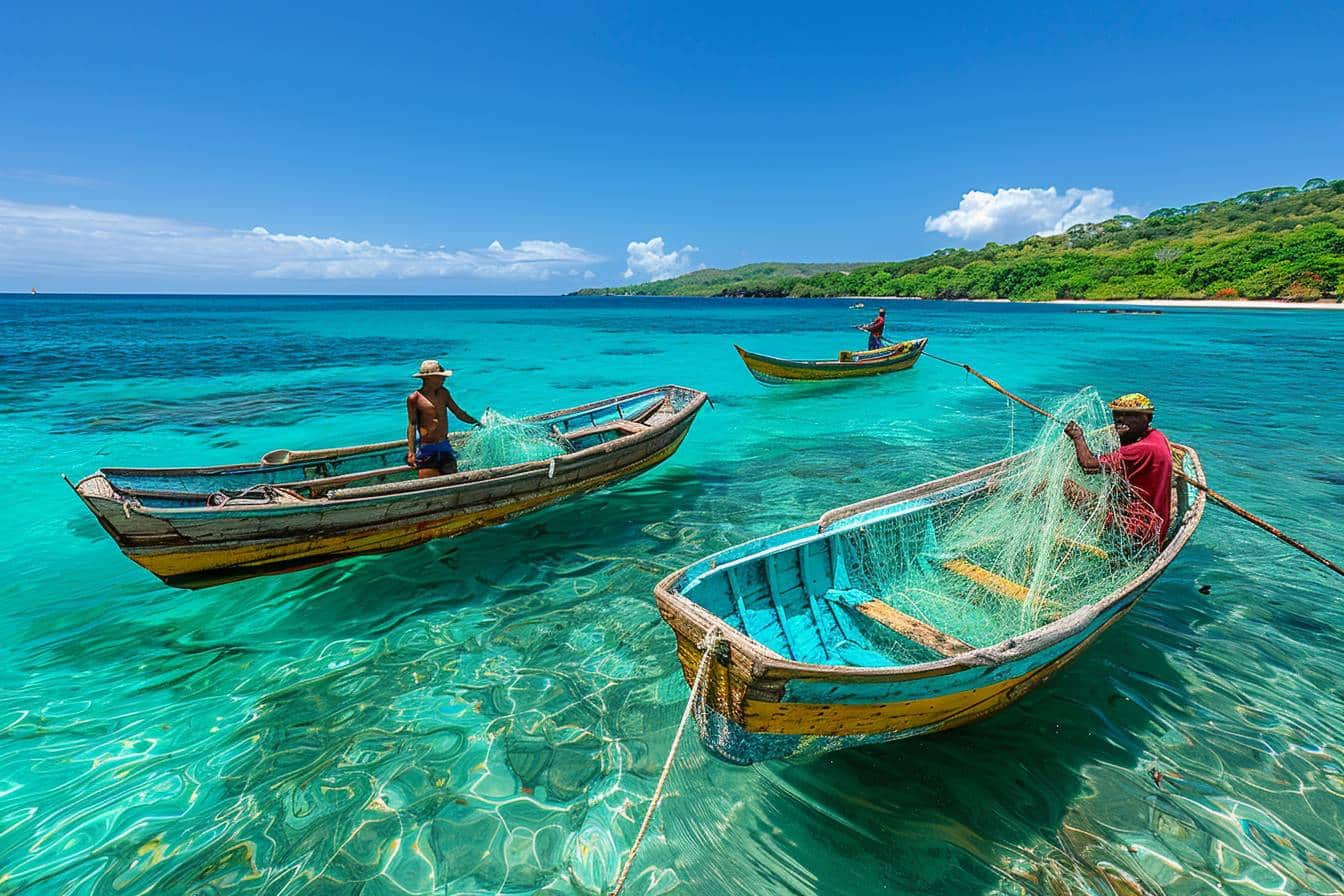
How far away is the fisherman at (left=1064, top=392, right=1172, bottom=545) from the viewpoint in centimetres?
566

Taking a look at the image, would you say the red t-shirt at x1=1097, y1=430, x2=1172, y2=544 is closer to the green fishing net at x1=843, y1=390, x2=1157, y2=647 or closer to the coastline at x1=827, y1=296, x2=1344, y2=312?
the green fishing net at x1=843, y1=390, x2=1157, y2=647

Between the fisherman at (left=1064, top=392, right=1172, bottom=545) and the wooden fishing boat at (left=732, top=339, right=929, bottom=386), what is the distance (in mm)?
15297

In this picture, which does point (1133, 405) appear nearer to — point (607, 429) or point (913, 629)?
point (913, 629)

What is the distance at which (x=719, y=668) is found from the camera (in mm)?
3760

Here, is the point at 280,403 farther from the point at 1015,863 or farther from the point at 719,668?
the point at 1015,863

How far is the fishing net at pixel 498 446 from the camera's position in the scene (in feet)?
30.0

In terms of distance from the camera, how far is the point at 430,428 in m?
8.30

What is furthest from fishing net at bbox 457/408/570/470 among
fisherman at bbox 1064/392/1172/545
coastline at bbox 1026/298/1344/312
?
coastline at bbox 1026/298/1344/312

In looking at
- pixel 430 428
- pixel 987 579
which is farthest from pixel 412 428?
pixel 987 579

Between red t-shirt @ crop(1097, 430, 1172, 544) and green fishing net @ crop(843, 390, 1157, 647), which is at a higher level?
red t-shirt @ crop(1097, 430, 1172, 544)

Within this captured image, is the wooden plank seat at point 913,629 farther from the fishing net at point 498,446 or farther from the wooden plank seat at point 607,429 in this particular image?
the wooden plank seat at point 607,429

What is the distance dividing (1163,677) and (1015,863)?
123 inches

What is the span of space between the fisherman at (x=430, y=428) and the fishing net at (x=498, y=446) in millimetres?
560

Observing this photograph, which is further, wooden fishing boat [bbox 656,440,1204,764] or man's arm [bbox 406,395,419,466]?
man's arm [bbox 406,395,419,466]
